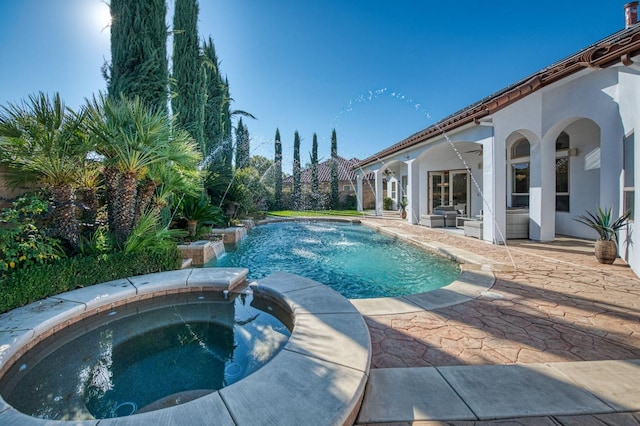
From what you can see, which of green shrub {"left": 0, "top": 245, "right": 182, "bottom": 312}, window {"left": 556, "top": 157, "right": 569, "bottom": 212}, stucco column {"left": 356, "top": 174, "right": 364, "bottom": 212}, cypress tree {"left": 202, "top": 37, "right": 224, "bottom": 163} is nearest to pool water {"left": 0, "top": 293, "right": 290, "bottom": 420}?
green shrub {"left": 0, "top": 245, "right": 182, "bottom": 312}

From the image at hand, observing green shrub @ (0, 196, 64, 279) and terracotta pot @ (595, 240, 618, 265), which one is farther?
terracotta pot @ (595, 240, 618, 265)

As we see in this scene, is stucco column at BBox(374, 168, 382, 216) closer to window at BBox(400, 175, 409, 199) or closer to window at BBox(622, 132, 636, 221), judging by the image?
window at BBox(400, 175, 409, 199)

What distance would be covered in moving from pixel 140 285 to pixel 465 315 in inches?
210

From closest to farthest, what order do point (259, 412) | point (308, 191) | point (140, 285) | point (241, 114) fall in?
point (259, 412), point (140, 285), point (241, 114), point (308, 191)

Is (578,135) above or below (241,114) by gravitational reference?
below

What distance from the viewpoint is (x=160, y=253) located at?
600cm

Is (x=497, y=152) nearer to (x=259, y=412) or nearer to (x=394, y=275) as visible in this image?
(x=394, y=275)

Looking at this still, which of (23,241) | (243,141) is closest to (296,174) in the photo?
(243,141)

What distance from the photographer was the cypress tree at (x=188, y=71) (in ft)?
40.4

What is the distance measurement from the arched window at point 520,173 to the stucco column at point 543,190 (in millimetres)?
2765

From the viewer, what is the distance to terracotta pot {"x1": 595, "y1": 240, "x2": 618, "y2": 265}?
639cm

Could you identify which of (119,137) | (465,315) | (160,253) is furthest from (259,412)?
(119,137)

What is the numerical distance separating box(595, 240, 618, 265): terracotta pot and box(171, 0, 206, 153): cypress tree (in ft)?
44.7

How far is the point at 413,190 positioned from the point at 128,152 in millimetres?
12713
